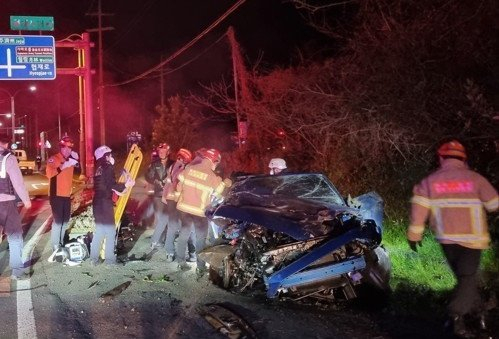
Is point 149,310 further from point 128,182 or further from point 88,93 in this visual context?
point 88,93

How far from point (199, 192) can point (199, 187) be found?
7cm

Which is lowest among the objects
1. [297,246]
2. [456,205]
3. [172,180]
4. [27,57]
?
[297,246]

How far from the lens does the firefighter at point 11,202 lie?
7.03 metres

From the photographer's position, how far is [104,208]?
7719 millimetres

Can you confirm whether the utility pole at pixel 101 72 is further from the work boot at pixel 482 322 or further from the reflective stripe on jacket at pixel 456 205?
the work boot at pixel 482 322

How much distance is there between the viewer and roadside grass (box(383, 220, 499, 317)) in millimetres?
5934

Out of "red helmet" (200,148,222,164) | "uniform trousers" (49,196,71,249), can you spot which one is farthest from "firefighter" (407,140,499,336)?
"uniform trousers" (49,196,71,249)

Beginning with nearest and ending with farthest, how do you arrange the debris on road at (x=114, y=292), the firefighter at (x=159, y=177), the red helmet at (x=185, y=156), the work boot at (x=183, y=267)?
1. the debris on road at (x=114, y=292)
2. the work boot at (x=183, y=267)
3. the red helmet at (x=185, y=156)
4. the firefighter at (x=159, y=177)

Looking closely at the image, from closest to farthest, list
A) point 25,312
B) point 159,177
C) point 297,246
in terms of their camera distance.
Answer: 1. point 25,312
2. point 297,246
3. point 159,177

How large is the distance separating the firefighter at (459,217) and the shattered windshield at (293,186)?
7.19 ft

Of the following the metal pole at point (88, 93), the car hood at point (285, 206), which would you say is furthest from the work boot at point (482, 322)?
the metal pole at point (88, 93)

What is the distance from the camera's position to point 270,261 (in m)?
5.98

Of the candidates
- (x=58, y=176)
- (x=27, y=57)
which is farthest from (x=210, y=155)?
(x=27, y=57)

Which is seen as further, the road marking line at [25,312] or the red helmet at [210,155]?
the red helmet at [210,155]
